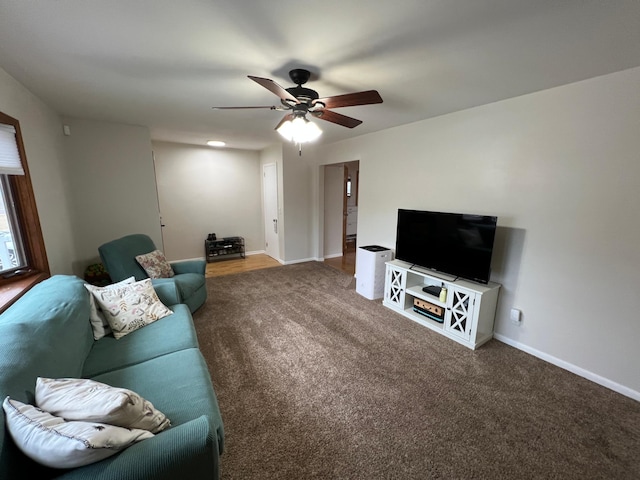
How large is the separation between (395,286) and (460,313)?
0.84m

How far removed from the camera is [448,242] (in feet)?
9.21

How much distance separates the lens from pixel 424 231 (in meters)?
3.04

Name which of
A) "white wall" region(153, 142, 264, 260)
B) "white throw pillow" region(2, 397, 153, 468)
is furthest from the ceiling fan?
"white wall" region(153, 142, 264, 260)

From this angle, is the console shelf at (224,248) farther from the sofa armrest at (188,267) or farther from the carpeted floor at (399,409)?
the carpeted floor at (399,409)

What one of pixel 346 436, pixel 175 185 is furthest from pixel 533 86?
pixel 175 185

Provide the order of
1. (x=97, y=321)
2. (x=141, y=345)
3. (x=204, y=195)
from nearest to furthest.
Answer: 1. (x=141, y=345)
2. (x=97, y=321)
3. (x=204, y=195)

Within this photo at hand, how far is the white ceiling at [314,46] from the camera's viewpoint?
1298mm

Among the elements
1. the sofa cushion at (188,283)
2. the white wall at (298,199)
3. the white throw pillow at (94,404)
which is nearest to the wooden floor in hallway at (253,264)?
the white wall at (298,199)

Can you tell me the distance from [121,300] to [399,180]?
334 centimetres

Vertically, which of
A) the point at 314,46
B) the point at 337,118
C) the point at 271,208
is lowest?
the point at 271,208

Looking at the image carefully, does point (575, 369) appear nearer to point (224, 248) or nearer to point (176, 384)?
point (176, 384)

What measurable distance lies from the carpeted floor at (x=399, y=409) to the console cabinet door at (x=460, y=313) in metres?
0.19

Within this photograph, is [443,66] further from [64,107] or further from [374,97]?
[64,107]

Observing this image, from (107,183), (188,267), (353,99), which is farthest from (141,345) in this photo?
(107,183)
